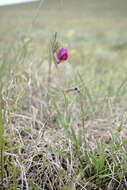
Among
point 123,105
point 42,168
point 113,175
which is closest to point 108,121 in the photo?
point 123,105

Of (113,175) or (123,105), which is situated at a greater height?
(123,105)

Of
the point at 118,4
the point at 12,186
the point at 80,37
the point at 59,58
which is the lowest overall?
the point at 12,186

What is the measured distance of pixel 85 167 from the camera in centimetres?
84

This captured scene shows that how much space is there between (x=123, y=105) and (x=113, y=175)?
0.95m

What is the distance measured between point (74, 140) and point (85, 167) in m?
0.14

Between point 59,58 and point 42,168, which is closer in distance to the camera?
point 42,168

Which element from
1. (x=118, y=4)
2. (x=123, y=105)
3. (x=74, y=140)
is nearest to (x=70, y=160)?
(x=74, y=140)

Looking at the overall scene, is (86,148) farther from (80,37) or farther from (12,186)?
(80,37)

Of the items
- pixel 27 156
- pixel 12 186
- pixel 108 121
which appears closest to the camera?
pixel 12 186

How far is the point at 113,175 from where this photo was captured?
2.76 feet

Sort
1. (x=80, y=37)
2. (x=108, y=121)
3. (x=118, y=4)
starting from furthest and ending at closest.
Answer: (x=118, y=4) < (x=80, y=37) < (x=108, y=121)

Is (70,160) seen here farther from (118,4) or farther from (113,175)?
(118,4)

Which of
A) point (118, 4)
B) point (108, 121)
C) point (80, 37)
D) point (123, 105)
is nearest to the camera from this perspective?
point (108, 121)

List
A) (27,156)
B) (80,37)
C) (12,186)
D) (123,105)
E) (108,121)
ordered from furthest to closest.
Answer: (80,37), (123,105), (108,121), (27,156), (12,186)
